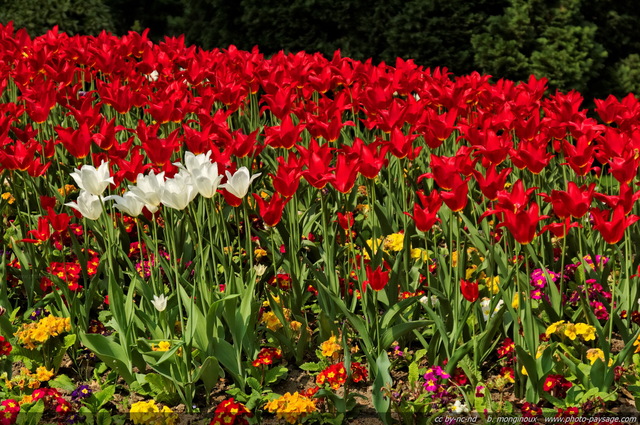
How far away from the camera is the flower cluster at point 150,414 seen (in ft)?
8.45

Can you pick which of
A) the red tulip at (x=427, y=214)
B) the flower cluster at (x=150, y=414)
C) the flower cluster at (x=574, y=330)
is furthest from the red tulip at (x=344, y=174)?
the flower cluster at (x=150, y=414)

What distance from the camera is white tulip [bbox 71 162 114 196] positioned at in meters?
2.80

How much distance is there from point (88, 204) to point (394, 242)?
1.36 meters

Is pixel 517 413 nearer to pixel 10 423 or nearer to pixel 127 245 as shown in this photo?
pixel 10 423

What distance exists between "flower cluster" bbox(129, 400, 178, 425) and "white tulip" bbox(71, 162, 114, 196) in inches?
30.2

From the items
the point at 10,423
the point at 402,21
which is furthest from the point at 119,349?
the point at 402,21

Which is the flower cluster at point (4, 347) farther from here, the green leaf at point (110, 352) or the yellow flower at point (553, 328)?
the yellow flower at point (553, 328)

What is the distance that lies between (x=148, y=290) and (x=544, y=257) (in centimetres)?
162

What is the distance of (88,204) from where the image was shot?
2.85 metres

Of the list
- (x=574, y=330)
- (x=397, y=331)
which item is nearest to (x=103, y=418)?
(x=397, y=331)

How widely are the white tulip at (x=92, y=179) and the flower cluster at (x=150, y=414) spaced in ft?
2.52

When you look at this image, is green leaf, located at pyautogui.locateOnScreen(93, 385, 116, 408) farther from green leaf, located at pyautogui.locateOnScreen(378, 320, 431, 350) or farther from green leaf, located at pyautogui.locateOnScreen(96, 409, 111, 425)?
green leaf, located at pyautogui.locateOnScreen(378, 320, 431, 350)

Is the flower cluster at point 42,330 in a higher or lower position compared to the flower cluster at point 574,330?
lower

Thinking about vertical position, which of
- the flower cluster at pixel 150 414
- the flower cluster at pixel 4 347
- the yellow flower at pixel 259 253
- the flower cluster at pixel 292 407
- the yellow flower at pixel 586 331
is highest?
the yellow flower at pixel 586 331
